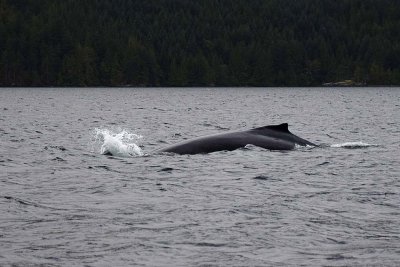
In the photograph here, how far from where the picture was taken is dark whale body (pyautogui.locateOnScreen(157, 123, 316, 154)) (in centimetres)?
2400

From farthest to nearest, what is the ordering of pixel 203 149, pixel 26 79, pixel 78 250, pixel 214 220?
pixel 26 79
pixel 203 149
pixel 214 220
pixel 78 250

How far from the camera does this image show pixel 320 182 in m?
19.2

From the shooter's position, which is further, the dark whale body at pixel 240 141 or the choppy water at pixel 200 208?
the dark whale body at pixel 240 141

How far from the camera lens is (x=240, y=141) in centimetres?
2430

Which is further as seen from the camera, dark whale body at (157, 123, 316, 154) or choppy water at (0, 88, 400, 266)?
dark whale body at (157, 123, 316, 154)

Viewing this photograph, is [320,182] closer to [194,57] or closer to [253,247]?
[253,247]

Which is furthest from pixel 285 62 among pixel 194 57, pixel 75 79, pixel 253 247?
pixel 253 247

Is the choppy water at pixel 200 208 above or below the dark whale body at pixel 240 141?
below

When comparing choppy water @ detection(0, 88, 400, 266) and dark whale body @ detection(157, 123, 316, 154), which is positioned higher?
dark whale body @ detection(157, 123, 316, 154)

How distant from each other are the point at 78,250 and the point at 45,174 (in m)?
9.11

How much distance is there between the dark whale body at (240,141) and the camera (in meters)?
24.0

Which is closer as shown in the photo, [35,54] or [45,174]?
[45,174]

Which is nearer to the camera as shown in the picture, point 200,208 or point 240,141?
point 200,208

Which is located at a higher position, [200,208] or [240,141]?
[240,141]
